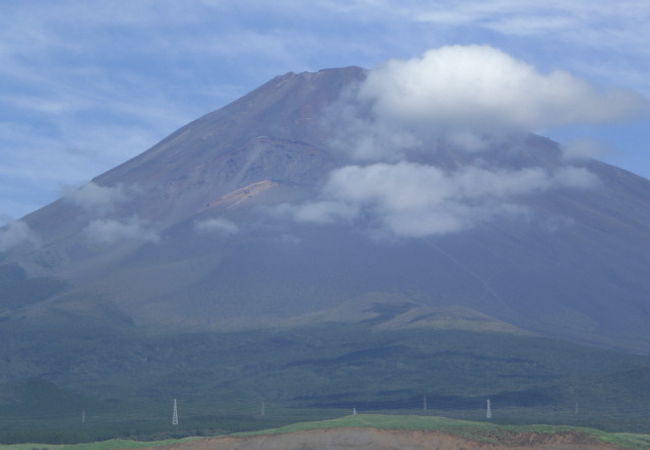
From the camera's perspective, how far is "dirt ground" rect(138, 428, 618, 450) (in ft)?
173

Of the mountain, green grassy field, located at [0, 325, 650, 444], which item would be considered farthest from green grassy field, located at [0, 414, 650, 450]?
the mountain

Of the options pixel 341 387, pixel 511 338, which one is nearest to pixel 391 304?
pixel 511 338

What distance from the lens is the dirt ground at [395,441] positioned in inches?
2077

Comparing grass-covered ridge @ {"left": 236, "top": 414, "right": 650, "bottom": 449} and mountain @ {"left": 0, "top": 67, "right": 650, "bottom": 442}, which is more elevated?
mountain @ {"left": 0, "top": 67, "right": 650, "bottom": 442}

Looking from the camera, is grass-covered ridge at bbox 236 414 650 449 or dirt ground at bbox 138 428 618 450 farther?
grass-covered ridge at bbox 236 414 650 449

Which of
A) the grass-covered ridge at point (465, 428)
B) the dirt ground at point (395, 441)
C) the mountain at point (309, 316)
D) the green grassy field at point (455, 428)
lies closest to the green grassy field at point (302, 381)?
the mountain at point (309, 316)

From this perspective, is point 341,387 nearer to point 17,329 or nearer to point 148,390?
point 148,390

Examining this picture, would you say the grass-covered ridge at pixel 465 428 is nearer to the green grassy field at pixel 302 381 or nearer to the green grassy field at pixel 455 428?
the green grassy field at pixel 455 428

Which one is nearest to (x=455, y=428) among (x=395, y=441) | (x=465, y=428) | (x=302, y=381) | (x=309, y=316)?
(x=465, y=428)

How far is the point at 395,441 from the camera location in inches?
2084

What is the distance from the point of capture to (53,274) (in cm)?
19962

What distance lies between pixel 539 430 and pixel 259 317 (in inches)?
4593

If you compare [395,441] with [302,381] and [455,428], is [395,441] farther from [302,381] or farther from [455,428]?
[302,381]

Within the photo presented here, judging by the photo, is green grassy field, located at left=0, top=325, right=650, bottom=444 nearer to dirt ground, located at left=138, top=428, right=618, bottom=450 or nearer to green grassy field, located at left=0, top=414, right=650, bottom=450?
green grassy field, located at left=0, top=414, right=650, bottom=450
